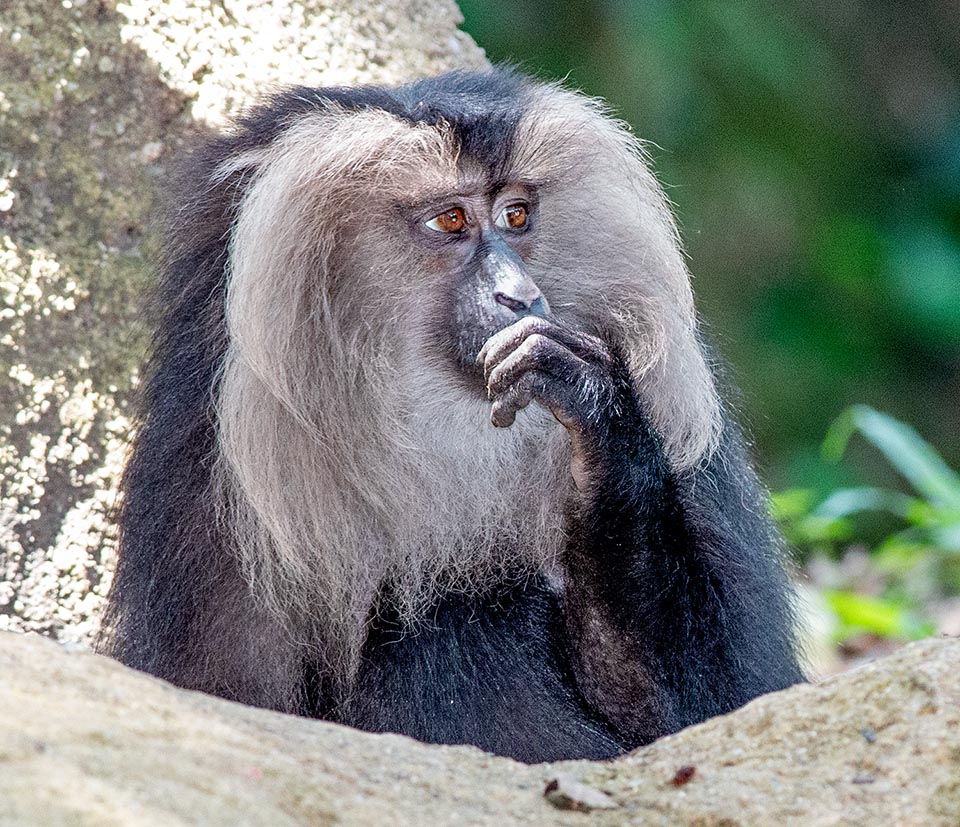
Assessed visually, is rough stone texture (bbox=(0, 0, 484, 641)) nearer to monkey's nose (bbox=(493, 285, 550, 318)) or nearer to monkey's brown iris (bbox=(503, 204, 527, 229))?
monkey's brown iris (bbox=(503, 204, 527, 229))

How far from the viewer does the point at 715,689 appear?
10.7ft

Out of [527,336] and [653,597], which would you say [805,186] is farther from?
[527,336]

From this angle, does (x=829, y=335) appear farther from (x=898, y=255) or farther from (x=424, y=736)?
(x=424, y=736)

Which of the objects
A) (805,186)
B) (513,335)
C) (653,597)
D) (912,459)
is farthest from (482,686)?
(805,186)

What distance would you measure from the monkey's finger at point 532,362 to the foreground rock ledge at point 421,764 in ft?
2.98

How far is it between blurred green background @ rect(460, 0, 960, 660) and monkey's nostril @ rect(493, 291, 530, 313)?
14.1 ft

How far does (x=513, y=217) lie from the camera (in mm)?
3439

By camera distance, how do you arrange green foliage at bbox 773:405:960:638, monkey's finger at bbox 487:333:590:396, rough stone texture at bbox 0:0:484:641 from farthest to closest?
green foliage at bbox 773:405:960:638 → rough stone texture at bbox 0:0:484:641 → monkey's finger at bbox 487:333:590:396

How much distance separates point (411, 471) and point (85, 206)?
160cm

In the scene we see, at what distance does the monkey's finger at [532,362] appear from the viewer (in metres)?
3.01

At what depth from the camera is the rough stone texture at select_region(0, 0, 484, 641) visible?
414 cm

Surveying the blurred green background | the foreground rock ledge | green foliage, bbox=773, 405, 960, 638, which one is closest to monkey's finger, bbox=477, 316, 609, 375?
the foreground rock ledge

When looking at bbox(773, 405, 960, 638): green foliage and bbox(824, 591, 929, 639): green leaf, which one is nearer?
bbox(824, 591, 929, 639): green leaf

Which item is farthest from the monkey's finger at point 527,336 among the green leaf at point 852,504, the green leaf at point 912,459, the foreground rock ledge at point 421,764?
the green leaf at point 852,504
